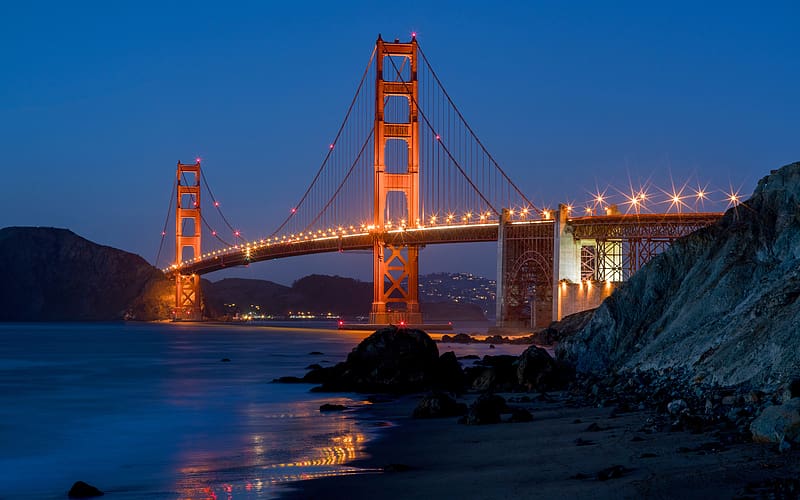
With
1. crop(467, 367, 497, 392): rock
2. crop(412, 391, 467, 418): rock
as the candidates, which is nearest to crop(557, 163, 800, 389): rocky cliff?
crop(467, 367, 497, 392): rock

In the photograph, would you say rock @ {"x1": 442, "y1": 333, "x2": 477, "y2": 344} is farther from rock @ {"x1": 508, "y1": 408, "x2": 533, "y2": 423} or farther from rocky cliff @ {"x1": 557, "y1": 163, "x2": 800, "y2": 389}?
rock @ {"x1": 508, "y1": 408, "x2": 533, "y2": 423}

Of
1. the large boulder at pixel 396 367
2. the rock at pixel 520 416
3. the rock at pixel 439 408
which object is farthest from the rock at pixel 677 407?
the large boulder at pixel 396 367

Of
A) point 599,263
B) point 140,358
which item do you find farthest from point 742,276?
point 599,263

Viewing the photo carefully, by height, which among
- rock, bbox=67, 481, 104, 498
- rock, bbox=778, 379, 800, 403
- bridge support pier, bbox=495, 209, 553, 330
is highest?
bridge support pier, bbox=495, 209, 553, 330

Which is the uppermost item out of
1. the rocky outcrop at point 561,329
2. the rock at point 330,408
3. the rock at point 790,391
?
the rocky outcrop at point 561,329

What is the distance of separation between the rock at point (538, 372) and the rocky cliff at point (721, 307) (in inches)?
48.9

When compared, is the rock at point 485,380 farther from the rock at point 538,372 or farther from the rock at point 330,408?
the rock at point 330,408

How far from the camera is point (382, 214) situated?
68.9 metres

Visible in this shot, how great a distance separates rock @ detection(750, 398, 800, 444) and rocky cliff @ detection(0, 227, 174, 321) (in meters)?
131

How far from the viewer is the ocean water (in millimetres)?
11383

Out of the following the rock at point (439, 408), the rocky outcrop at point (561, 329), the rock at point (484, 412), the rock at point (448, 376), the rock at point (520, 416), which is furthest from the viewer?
the rocky outcrop at point (561, 329)

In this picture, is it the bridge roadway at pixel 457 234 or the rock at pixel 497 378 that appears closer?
the rock at pixel 497 378

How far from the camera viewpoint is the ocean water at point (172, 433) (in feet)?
37.3

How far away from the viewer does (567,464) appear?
1024 centimetres
